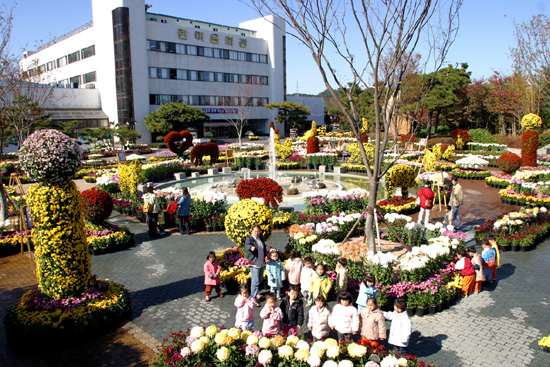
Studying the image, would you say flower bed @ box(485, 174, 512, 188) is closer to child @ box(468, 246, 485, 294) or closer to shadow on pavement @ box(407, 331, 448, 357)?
child @ box(468, 246, 485, 294)

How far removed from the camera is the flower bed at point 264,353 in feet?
17.5

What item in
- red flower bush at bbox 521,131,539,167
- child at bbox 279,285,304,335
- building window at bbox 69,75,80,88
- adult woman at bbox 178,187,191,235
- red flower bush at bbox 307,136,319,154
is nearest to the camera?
child at bbox 279,285,304,335

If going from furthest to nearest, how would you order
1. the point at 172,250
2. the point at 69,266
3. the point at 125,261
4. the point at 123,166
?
the point at 123,166 < the point at 172,250 < the point at 125,261 < the point at 69,266

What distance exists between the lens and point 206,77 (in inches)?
2271

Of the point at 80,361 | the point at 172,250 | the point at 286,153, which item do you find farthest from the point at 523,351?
the point at 286,153

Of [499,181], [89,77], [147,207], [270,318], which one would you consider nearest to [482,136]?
[499,181]

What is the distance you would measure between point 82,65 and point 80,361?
55.8m

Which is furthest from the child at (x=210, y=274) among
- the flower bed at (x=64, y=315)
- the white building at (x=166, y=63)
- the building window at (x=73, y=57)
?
the building window at (x=73, y=57)

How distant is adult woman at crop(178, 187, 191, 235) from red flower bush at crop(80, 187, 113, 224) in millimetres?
2048

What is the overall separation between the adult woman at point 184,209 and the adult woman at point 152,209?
733 mm

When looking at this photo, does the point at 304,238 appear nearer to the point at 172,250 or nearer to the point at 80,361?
the point at 172,250

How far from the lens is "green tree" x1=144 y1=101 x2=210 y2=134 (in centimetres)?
4916

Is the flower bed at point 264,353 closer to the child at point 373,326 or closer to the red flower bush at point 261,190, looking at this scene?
the child at point 373,326

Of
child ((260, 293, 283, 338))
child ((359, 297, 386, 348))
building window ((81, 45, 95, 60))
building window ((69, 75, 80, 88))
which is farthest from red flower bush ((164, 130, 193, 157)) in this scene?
building window ((69, 75, 80, 88))
